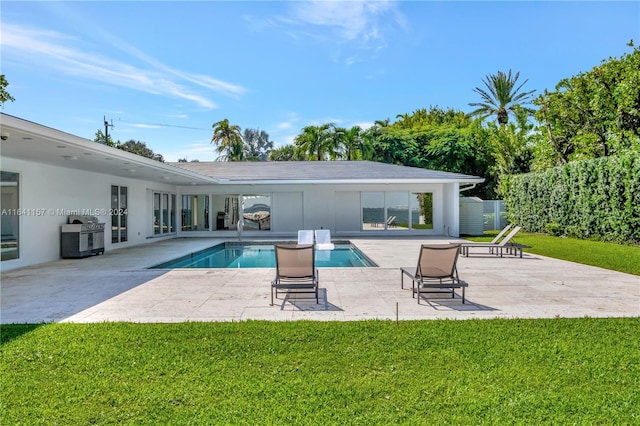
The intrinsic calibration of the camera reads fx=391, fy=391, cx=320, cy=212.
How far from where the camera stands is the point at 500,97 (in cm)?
3659

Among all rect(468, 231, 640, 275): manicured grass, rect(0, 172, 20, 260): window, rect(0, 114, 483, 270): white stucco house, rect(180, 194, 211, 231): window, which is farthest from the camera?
rect(180, 194, 211, 231): window

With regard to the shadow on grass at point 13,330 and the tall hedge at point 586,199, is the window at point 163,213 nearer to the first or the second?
the shadow on grass at point 13,330

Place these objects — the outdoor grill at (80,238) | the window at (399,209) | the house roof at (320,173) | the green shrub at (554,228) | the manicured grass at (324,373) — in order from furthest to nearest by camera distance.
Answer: the window at (399,209), the green shrub at (554,228), the house roof at (320,173), the outdoor grill at (80,238), the manicured grass at (324,373)

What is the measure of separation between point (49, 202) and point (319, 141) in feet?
87.9

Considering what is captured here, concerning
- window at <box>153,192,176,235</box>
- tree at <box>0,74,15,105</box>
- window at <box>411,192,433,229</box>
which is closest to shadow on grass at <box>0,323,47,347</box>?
window at <box>153,192,176,235</box>

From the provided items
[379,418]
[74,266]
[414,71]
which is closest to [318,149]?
[414,71]

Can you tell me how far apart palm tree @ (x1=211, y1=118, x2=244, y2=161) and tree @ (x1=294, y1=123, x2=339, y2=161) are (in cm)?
793

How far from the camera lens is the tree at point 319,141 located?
3628 cm

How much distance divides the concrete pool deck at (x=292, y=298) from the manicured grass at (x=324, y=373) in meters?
0.54

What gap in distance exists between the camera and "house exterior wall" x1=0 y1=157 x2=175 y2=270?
10.4 metres

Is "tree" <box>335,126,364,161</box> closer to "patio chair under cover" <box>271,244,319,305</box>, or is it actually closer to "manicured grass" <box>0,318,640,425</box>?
"patio chair under cover" <box>271,244,319,305</box>

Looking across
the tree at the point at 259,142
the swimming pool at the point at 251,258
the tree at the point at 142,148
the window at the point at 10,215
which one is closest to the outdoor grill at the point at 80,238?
the window at the point at 10,215

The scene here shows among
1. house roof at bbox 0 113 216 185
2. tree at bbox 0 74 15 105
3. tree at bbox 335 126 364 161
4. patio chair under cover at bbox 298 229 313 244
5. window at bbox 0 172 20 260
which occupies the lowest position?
patio chair under cover at bbox 298 229 313 244

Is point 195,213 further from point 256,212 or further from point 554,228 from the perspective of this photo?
point 554,228
